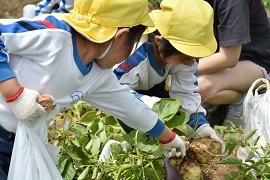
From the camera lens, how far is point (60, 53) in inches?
53.9

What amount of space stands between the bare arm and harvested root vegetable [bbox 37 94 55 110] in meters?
1.35

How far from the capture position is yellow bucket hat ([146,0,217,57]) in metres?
1.79

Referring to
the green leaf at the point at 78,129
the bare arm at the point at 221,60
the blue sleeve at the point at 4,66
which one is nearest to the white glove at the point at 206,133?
the green leaf at the point at 78,129

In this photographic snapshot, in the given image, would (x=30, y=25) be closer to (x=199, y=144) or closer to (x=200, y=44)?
(x=200, y=44)

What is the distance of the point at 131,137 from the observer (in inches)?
73.9

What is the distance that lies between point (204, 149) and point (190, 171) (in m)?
0.09

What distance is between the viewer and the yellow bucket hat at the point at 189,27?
70.5 inches

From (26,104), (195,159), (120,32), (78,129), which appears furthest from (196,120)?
(26,104)

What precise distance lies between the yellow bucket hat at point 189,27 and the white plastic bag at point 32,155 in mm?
573

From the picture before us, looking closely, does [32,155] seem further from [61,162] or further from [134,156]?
[134,156]

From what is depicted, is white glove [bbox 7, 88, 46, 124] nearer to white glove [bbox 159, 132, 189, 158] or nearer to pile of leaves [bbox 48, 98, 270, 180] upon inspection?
pile of leaves [bbox 48, 98, 270, 180]

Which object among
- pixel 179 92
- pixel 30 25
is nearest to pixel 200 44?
pixel 179 92

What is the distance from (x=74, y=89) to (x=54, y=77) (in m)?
0.09

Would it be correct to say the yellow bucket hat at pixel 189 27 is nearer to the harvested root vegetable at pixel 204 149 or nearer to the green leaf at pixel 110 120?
the harvested root vegetable at pixel 204 149
